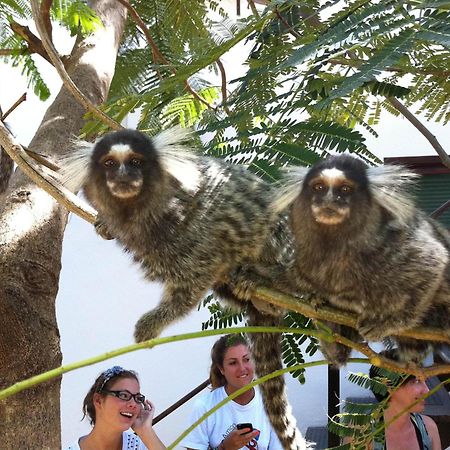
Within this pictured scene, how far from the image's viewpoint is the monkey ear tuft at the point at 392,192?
6.61 ft

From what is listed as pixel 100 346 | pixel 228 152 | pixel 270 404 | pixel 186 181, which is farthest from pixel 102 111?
pixel 100 346

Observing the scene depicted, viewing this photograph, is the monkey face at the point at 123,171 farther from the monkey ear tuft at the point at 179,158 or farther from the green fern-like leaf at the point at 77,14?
the green fern-like leaf at the point at 77,14

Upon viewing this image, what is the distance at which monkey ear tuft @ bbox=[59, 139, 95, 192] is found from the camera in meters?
2.35

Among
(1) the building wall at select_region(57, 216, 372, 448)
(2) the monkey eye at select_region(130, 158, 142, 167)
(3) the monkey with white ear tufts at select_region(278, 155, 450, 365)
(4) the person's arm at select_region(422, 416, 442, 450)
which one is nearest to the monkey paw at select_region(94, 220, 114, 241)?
(2) the monkey eye at select_region(130, 158, 142, 167)

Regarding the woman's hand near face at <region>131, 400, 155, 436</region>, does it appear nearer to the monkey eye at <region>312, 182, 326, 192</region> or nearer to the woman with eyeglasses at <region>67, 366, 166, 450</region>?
the woman with eyeglasses at <region>67, 366, 166, 450</region>

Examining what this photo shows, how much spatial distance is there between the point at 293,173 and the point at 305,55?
22.0 inches

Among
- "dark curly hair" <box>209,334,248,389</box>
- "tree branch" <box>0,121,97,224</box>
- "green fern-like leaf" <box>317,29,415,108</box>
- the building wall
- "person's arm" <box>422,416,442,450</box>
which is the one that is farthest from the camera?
the building wall

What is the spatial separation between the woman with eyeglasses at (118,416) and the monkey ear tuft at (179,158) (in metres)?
1.15

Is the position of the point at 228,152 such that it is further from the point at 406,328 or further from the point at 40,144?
the point at 40,144

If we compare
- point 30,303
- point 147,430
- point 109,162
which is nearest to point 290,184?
point 109,162

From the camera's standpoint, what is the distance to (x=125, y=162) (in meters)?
2.20

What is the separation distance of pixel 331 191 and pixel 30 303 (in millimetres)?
1101

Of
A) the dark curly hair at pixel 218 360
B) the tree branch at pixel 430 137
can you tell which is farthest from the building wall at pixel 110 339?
the tree branch at pixel 430 137

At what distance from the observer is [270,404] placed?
228 centimetres
